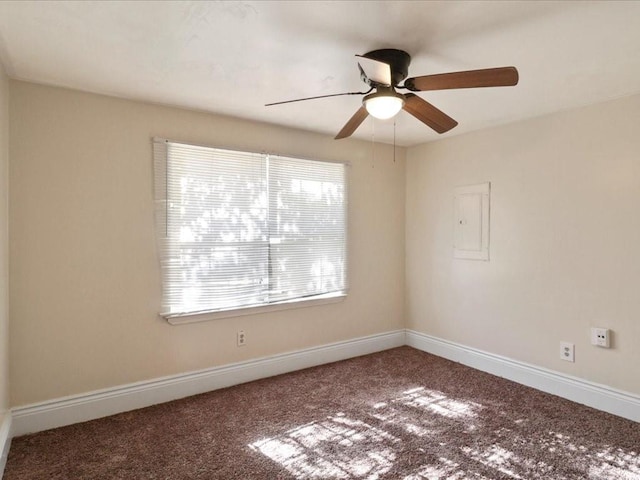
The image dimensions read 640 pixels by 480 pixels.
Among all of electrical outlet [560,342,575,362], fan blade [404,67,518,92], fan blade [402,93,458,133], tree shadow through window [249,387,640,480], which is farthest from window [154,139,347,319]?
electrical outlet [560,342,575,362]

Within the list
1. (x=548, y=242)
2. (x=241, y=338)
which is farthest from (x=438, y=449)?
(x=548, y=242)

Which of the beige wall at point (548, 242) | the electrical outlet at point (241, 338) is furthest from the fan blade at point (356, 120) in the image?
the electrical outlet at point (241, 338)

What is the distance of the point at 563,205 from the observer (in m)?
2.97

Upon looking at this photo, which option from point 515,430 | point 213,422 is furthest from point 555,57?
point 213,422

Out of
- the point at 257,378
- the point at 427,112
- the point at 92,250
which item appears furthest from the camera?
the point at 257,378

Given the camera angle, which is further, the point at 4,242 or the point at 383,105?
the point at 4,242

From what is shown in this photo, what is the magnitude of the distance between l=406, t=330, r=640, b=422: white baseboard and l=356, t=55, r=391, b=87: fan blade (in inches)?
101

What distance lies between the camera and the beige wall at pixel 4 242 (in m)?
2.17

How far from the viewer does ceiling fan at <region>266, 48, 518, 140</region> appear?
176 centimetres

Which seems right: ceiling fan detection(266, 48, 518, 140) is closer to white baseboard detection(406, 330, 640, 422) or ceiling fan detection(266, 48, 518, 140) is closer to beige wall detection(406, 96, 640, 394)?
beige wall detection(406, 96, 640, 394)

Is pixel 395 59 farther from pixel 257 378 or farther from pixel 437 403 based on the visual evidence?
pixel 257 378

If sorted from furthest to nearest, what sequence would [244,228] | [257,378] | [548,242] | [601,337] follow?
[257,378] < [244,228] < [548,242] < [601,337]

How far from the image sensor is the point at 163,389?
287 cm

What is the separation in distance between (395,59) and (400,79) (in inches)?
4.4
